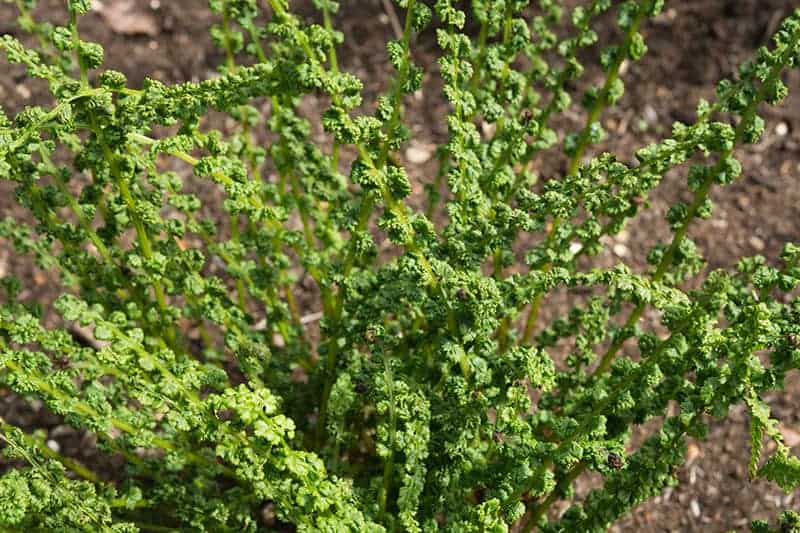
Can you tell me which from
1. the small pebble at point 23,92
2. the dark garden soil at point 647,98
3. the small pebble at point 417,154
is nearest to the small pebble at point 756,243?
the dark garden soil at point 647,98

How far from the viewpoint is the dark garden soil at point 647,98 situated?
11.6 feet

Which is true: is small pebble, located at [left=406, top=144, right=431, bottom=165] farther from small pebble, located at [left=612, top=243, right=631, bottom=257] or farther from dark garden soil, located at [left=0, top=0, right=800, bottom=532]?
small pebble, located at [left=612, top=243, right=631, bottom=257]

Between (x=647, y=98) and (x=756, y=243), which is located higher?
(x=647, y=98)

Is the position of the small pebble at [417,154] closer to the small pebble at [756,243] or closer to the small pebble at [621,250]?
the small pebble at [621,250]

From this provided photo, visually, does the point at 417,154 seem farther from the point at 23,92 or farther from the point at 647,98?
the point at 23,92

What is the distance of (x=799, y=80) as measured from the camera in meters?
4.01

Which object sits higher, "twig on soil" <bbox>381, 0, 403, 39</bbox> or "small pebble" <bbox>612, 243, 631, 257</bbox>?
"twig on soil" <bbox>381, 0, 403, 39</bbox>

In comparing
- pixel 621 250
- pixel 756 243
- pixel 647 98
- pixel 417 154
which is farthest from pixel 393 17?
pixel 756 243

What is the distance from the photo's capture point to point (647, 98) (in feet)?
13.3

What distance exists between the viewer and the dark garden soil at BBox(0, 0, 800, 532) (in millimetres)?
3541

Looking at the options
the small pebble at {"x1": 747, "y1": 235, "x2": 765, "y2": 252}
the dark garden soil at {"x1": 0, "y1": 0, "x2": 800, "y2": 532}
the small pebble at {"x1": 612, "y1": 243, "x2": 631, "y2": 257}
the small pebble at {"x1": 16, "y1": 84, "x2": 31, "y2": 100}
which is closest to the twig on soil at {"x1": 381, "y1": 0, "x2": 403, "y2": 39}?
the dark garden soil at {"x1": 0, "y1": 0, "x2": 800, "y2": 532}

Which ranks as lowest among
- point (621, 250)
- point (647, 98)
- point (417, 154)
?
point (621, 250)

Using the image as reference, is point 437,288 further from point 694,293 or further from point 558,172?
point 558,172

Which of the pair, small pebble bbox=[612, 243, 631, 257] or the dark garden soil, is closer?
the dark garden soil
